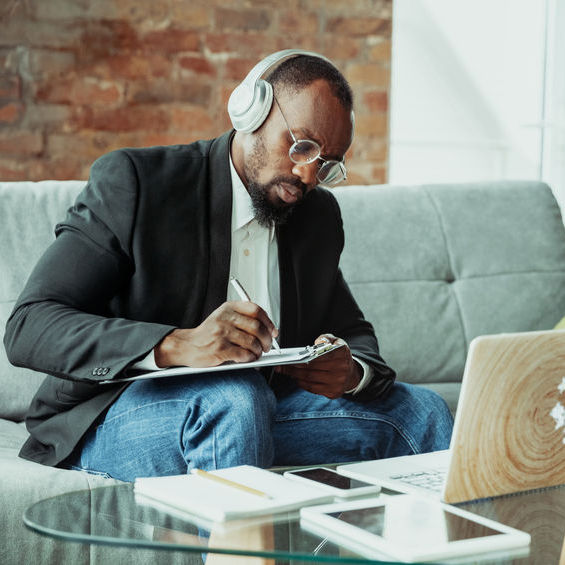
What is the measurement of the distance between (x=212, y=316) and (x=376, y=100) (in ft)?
6.28

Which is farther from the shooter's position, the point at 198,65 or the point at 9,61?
the point at 198,65

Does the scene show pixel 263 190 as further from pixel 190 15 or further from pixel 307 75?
pixel 190 15

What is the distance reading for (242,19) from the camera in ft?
9.56

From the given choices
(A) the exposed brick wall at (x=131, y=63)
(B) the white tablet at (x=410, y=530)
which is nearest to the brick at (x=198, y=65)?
(A) the exposed brick wall at (x=131, y=63)

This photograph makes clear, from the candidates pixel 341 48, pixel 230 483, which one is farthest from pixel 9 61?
pixel 230 483

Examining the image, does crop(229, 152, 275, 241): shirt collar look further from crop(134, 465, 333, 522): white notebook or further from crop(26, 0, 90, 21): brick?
crop(26, 0, 90, 21): brick

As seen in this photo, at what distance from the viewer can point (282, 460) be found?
5.43ft

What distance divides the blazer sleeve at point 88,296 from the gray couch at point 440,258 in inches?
18.4

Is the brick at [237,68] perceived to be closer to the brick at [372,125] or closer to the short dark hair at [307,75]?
the brick at [372,125]

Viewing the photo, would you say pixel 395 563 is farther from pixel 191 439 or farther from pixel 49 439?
pixel 49 439

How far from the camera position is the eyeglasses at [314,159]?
1.62m

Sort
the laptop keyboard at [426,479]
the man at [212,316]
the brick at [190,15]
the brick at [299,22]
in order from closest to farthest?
Result: the laptop keyboard at [426,479]
the man at [212,316]
the brick at [190,15]
the brick at [299,22]

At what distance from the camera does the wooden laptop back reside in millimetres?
1055

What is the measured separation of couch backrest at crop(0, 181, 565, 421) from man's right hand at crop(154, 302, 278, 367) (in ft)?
3.00
